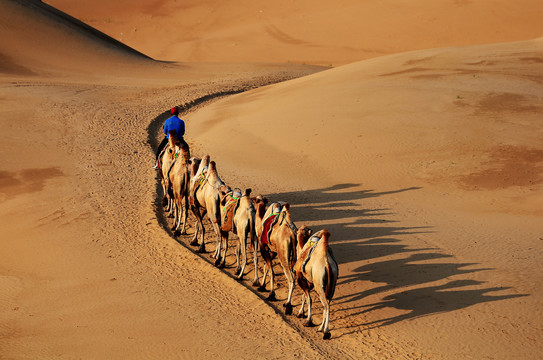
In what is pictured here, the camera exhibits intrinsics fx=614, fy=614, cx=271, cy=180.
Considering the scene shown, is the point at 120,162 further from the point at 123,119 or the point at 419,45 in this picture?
the point at 419,45

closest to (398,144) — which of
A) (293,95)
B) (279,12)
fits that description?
(293,95)

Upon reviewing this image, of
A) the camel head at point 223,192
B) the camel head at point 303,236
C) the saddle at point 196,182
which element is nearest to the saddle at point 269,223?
the camel head at point 303,236

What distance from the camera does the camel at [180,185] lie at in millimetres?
13656

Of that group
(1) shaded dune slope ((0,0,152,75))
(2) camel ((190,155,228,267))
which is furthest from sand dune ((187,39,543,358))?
(1) shaded dune slope ((0,0,152,75))

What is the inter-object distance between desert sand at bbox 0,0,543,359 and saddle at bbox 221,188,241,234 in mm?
893

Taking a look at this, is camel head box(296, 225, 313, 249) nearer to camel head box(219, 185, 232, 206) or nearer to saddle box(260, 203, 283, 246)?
saddle box(260, 203, 283, 246)

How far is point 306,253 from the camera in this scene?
9594 mm

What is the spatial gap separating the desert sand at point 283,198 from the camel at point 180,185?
51cm

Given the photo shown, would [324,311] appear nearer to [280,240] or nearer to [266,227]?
[280,240]

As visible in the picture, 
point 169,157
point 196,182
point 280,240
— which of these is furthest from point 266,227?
point 169,157

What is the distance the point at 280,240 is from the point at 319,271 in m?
1.31

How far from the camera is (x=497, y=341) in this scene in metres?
9.10

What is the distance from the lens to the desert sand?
945 cm

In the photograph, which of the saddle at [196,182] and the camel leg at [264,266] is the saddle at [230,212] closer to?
the camel leg at [264,266]
